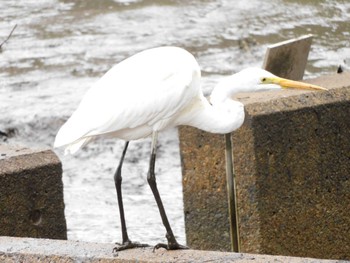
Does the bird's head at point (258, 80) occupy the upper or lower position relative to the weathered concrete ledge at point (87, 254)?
upper

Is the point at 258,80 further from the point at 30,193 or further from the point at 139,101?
the point at 30,193

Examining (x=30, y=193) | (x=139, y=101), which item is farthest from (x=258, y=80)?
(x=30, y=193)

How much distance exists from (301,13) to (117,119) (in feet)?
30.6

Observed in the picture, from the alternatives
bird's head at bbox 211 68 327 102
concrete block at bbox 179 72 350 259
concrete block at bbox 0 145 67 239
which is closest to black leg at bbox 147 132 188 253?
bird's head at bbox 211 68 327 102

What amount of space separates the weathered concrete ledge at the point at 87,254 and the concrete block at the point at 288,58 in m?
2.20

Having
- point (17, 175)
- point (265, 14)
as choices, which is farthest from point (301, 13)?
point (17, 175)

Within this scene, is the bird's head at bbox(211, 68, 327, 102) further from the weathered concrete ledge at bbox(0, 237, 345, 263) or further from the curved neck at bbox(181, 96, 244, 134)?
the weathered concrete ledge at bbox(0, 237, 345, 263)

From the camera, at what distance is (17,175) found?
6.51 metres

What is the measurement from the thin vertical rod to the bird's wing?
122 centimetres

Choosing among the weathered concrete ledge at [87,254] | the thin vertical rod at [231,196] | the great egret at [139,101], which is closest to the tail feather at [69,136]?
the great egret at [139,101]

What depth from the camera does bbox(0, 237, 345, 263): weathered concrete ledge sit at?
5.14 meters

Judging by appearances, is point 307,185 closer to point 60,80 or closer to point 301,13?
point 60,80

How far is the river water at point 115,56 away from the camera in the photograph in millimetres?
10102

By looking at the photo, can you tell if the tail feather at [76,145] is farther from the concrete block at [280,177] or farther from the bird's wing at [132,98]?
the concrete block at [280,177]
